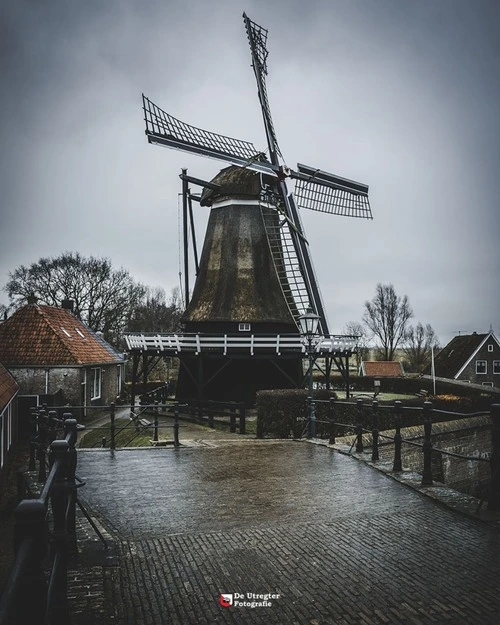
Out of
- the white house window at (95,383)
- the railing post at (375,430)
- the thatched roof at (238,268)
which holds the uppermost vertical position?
the thatched roof at (238,268)

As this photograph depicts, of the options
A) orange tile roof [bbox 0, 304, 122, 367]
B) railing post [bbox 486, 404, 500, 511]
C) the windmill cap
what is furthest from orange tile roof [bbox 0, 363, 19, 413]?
railing post [bbox 486, 404, 500, 511]

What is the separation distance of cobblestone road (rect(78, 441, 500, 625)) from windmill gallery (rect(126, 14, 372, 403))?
1340 centimetres

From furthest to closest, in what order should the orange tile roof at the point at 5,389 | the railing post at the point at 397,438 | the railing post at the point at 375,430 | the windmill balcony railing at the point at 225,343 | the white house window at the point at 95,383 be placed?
the white house window at the point at 95,383, the windmill balcony railing at the point at 225,343, the orange tile roof at the point at 5,389, the railing post at the point at 375,430, the railing post at the point at 397,438

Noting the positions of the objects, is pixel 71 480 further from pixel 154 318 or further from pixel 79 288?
pixel 154 318

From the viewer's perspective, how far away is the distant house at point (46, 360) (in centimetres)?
2564

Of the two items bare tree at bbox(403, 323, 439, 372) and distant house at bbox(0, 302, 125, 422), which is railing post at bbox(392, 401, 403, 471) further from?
bare tree at bbox(403, 323, 439, 372)

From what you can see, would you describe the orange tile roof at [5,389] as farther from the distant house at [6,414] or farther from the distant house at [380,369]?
the distant house at [380,369]

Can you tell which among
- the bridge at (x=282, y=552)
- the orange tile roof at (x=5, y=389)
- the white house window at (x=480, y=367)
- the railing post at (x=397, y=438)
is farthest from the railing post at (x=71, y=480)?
the white house window at (x=480, y=367)

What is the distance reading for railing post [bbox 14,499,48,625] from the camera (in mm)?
1989

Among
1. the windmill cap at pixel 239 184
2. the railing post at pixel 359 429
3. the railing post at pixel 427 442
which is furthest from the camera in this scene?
the windmill cap at pixel 239 184

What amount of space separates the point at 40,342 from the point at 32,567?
87.1 feet

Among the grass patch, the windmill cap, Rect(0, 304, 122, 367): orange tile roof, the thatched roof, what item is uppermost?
the windmill cap

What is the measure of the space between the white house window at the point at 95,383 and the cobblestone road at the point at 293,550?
21253 millimetres

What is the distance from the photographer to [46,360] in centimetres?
2605
